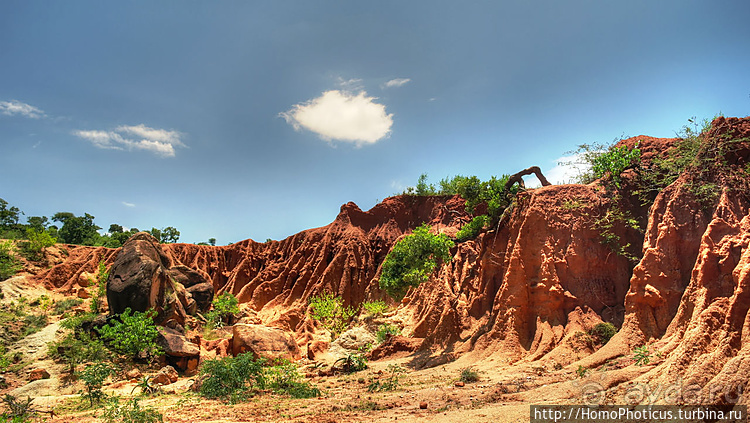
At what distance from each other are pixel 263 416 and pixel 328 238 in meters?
25.9

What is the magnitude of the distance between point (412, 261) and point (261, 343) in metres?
7.54

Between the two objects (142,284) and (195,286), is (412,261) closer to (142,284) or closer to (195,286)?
(142,284)

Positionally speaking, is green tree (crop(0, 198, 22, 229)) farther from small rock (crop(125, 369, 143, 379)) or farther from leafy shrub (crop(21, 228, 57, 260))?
small rock (crop(125, 369, 143, 379))

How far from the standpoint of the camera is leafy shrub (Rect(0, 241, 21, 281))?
80.5 ft

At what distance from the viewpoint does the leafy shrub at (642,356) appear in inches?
315

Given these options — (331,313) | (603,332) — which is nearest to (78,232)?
(331,313)

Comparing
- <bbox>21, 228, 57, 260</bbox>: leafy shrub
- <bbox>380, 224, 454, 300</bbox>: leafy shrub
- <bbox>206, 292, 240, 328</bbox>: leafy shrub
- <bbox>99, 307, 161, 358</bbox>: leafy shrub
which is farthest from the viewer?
<bbox>21, 228, 57, 260</bbox>: leafy shrub

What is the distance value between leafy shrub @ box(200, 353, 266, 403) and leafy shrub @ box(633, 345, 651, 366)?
9.10 meters

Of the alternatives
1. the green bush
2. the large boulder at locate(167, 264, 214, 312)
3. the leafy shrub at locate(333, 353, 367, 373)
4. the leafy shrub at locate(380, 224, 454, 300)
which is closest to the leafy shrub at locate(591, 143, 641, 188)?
the leafy shrub at locate(380, 224, 454, 300)

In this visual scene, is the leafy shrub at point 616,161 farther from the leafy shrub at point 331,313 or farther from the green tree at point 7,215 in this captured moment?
the green tree at point 7,215

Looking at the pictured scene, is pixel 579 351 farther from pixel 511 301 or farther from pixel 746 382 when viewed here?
pixel 746 382

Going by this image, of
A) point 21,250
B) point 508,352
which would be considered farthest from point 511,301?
point 21,250

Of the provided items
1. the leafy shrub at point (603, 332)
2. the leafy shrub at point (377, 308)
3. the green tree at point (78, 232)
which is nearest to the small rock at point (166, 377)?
the leafy shrub at point (377, 308)

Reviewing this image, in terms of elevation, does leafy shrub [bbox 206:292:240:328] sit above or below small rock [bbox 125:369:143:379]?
above
